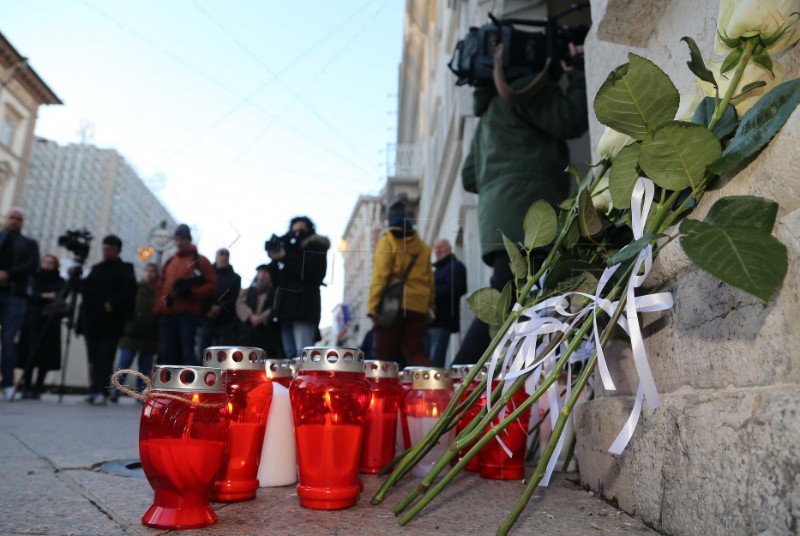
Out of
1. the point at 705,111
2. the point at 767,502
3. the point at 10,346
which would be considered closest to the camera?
the point at 767,502

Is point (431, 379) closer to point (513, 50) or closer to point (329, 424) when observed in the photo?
point (329, 424)

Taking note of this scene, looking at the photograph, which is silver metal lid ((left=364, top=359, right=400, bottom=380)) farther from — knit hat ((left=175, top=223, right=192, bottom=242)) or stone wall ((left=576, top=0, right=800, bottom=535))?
knit hat ((left=175, top=223, right=192, bottom=242))

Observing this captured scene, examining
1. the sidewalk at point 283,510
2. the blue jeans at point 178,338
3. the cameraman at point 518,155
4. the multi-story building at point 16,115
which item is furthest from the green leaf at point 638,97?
the multi-story building at point 16,115

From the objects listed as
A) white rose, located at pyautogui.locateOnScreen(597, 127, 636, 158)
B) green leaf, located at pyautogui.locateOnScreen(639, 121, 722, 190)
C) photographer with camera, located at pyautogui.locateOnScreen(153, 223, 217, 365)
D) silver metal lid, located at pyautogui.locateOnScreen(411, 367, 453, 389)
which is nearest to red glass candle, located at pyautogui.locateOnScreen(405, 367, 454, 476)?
silver metal lid, located at pyautogui.locateOnScreen(411, 367, 453, 389)

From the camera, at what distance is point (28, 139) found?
22.5 metres

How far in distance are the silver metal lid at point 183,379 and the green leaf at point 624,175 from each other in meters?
0.72

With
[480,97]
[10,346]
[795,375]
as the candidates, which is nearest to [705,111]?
[795,375]

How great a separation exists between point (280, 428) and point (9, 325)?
4.29m

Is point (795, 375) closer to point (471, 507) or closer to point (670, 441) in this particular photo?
point (670, 441)

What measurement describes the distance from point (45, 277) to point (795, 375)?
242 inches

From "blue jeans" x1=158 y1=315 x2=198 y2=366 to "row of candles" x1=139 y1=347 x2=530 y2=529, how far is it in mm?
2672

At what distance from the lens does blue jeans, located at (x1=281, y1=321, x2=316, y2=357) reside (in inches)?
79.3

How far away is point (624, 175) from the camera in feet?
3.12

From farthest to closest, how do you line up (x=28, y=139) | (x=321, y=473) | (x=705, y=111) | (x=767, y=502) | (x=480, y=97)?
(x=28, y=139)
(x=480, y=97)
(x=321, y=473)
(x=705, y=111)
(x=767, y=502)
